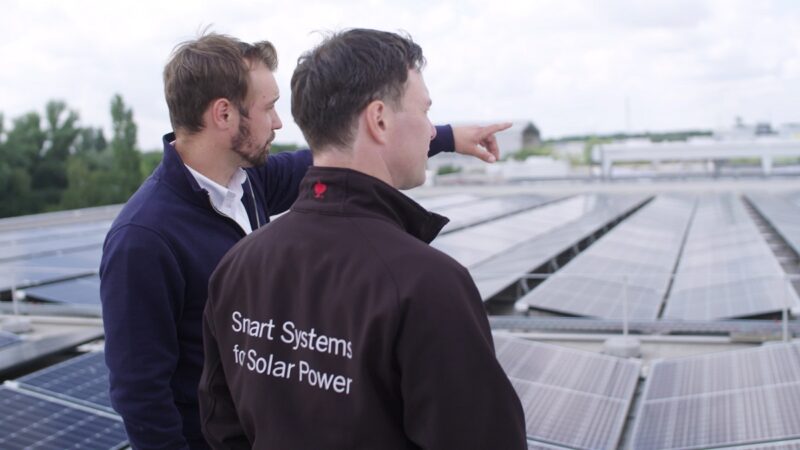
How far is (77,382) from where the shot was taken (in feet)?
16.1

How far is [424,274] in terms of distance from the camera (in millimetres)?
1368

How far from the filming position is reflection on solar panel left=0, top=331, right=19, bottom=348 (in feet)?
20.4

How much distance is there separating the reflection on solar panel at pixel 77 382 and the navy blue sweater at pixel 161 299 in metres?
2.37

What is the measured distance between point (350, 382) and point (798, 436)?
2492mm

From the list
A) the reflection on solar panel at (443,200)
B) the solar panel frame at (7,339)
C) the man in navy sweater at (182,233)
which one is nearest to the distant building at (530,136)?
the reflection on solar panel at (443,200)

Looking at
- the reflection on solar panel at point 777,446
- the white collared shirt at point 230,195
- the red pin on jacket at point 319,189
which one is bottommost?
the reflection on solar panel at point 777,446

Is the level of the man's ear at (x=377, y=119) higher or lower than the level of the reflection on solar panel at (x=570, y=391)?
higher

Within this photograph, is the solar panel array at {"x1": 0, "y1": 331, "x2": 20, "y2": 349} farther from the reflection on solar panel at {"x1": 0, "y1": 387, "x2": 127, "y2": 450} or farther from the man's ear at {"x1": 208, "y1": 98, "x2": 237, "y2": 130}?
the man's ear at {"x1": 208, "y1": 98, "x2": 237, "y2": 130}

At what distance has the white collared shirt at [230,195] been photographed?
2.42m

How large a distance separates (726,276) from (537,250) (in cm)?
427

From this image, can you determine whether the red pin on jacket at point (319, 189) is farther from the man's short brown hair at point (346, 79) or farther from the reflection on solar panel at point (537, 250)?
the reflection on solar panel at point (537, 250)

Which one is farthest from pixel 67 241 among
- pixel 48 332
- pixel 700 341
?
pixel 700 341

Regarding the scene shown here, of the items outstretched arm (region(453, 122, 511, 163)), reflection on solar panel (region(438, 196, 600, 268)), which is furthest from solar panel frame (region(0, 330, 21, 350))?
reflection on solar panel (region(438, 196, 600, 268))

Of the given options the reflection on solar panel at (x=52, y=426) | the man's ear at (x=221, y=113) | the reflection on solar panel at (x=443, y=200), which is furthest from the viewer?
the reflection on solar panel at (x=443, y=200)
